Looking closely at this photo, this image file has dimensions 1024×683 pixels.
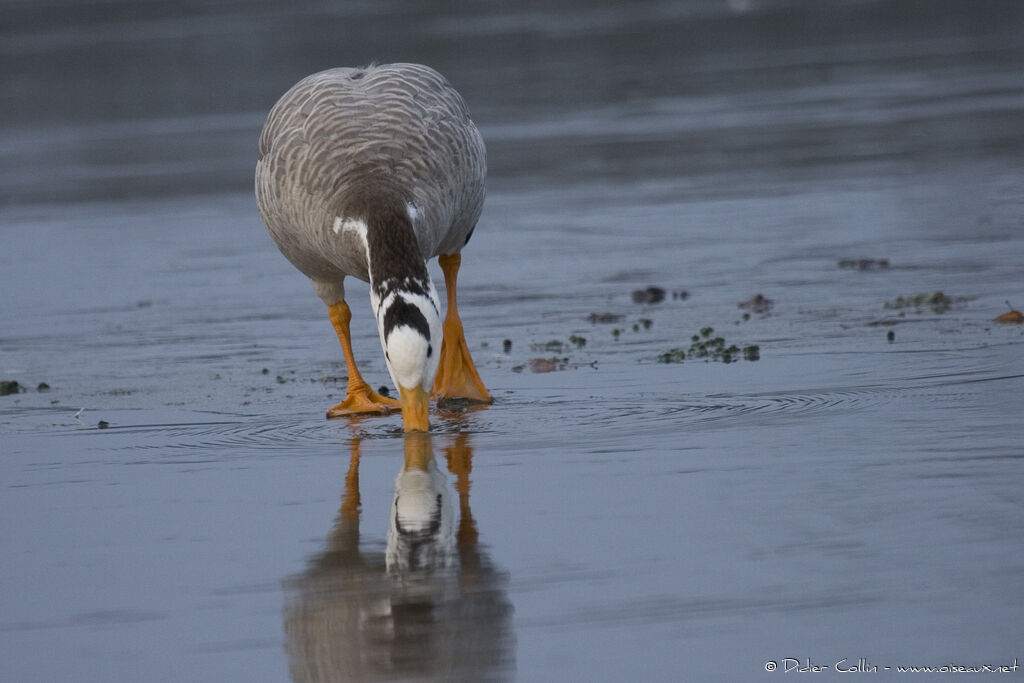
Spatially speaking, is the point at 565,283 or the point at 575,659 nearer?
the point at 575,659

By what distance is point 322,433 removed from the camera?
7.41 meters

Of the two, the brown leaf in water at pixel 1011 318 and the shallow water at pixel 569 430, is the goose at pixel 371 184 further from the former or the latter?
the brown leaf in water at pixel 1011 318

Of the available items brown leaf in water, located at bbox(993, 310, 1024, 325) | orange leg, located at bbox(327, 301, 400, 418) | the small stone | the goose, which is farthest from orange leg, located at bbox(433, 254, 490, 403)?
brown leaf in water, located at bbox(993, 310, 1024, 325)

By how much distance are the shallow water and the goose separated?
36cm

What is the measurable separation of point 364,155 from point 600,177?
7950 millimetres

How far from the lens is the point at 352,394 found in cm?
809

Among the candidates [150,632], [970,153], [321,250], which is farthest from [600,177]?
[150,632]

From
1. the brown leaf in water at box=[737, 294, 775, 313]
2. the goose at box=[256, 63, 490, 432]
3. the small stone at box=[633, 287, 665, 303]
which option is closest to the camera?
the goose at box=[256, 63, 490, 432]

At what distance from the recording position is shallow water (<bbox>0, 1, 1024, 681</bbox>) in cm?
467

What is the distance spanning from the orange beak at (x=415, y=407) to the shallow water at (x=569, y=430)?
0.50ft

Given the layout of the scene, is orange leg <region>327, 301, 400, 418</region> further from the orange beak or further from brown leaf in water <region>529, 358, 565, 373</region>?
the orange beak

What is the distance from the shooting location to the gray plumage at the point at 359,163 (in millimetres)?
7652

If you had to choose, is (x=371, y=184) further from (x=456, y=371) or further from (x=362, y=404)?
(x=456, y=371)

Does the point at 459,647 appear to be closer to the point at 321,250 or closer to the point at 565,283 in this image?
the point at 321,250
